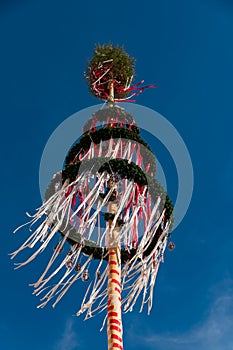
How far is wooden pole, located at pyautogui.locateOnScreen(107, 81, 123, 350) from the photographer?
28.2 feet

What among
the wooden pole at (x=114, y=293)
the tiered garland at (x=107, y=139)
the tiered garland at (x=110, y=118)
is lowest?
the wooden pole at (x=114, y=293)

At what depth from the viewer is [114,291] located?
30.5 feet

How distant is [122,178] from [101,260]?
82.1 inches

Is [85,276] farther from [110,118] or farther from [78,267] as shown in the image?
[110,118]

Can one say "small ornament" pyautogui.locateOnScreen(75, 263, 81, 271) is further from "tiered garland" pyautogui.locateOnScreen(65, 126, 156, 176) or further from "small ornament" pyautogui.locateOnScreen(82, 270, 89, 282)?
"tiered garland" pyautogui.locateOnScreen(65, 126, 156, 176)

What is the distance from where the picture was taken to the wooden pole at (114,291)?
8609 mm

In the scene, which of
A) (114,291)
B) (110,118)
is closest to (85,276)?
(114,291)

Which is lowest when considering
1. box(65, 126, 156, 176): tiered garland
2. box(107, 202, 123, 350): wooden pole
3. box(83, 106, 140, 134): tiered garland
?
box(107, 202, 123, 350): wooden pole

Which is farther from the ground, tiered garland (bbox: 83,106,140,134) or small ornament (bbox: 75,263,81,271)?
tiered garland (bbox: 83,106,140,134)

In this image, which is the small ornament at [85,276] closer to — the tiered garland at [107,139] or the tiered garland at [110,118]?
the tiered garland at [107,139]

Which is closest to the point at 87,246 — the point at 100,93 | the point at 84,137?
the point at 84,137

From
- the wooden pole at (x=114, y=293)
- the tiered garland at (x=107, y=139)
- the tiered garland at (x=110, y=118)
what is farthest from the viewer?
the tiered garland at (x=110, y=118)

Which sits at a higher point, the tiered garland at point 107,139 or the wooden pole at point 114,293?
the tiered garland at point 107,139

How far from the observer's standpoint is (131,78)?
46.3 feet
